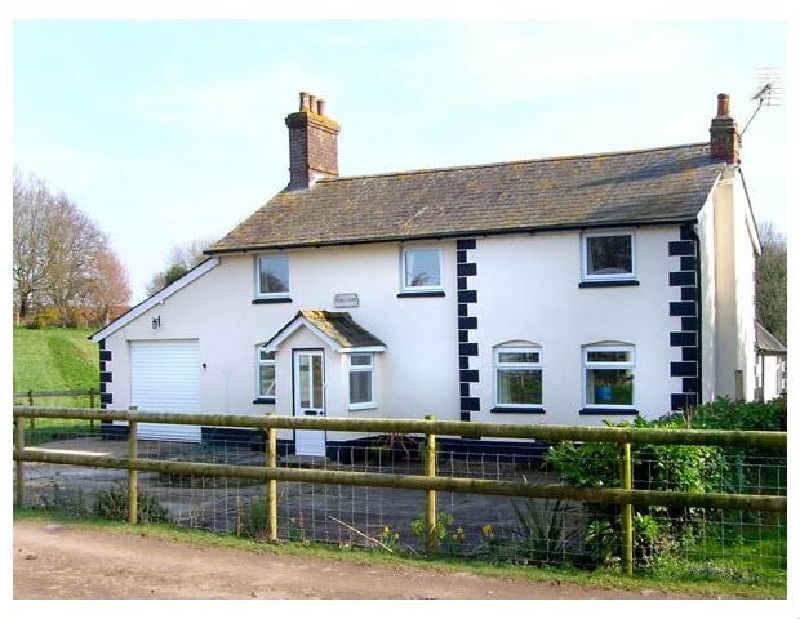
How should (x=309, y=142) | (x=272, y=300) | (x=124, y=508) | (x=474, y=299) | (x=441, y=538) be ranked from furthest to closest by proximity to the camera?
(x=309, y=142), (x=272, y=300), (x=474, y=299), (x=124, y=508), (x=441, y=538)

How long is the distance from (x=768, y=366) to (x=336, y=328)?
1446 cm

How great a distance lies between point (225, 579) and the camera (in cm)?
841

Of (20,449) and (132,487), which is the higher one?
(20,449)

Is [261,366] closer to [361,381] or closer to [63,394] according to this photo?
[361,381]

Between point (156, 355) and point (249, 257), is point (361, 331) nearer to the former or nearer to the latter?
point (249, 257)

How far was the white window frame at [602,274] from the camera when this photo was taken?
19.2 m

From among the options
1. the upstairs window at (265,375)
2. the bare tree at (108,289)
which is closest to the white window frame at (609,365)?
the upstairs window at (265,375)

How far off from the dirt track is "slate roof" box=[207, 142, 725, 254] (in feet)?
38.9

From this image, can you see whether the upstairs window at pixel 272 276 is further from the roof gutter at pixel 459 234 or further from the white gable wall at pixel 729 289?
the white gable wall at pixel 729 289

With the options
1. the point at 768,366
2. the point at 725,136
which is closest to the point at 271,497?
the point at 725,136

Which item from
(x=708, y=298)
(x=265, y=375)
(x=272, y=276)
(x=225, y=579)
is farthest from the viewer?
(x=272, y=276)

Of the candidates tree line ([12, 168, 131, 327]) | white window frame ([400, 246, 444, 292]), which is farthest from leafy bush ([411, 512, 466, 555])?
tree line ([12, 168, 131, 327])

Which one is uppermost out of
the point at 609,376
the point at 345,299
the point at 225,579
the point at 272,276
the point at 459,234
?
the point at 459,234

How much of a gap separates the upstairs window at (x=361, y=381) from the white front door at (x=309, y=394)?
64 cm
